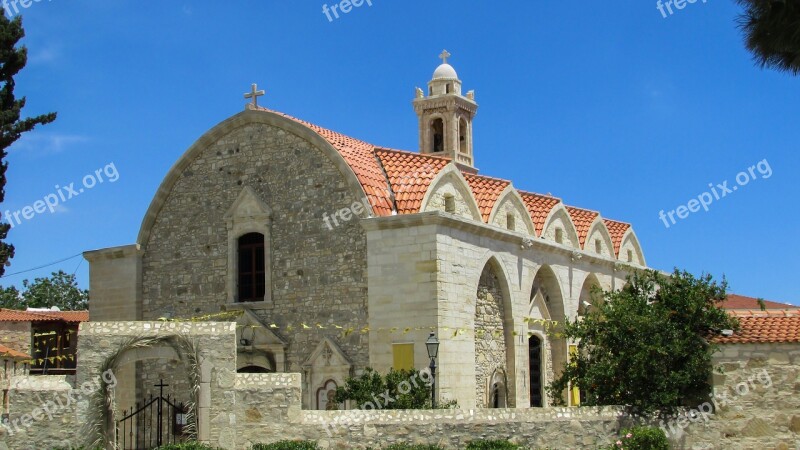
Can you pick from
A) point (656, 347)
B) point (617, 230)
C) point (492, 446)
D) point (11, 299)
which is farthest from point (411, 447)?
point (11, 299)

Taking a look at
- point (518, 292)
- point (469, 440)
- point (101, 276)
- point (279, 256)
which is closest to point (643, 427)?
point (469, 440)

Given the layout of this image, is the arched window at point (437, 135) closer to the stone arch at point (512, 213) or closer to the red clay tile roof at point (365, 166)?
the stone arch at point (512, 213)

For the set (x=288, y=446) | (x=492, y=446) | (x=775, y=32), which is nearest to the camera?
(x=775, y=32)

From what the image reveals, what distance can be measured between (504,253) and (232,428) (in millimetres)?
9391

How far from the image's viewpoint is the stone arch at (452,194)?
22375mm

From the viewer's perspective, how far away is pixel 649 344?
1898cm

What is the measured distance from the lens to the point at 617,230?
31953mm

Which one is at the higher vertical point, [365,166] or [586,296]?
[365,166]

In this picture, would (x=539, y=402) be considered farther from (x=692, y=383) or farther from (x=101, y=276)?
(x=101, y=276)

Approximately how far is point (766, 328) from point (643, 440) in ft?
10.7

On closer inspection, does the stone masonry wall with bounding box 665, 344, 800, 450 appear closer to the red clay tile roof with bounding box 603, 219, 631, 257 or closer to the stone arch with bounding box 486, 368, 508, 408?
the stone arch with bounding box 486, 368, 508, 408

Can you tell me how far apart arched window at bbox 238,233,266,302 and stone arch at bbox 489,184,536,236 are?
5.50 meters

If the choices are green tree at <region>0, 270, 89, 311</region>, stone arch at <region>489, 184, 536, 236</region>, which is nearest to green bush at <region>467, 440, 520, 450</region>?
stone arch at <region>489, 184, 536, 236</region>

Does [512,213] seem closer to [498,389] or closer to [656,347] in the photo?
[498,389]
